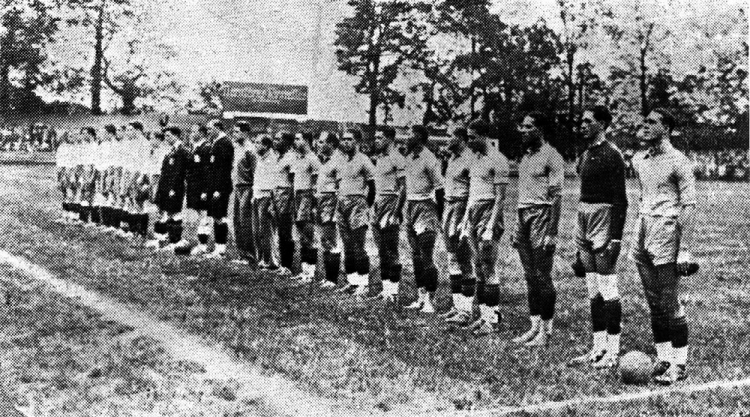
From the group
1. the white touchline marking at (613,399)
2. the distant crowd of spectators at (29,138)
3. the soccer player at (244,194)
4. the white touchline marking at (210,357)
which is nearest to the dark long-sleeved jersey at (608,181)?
the white touchline marking at (613,399)

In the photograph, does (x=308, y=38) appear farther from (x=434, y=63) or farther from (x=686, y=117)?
(x=686, y=117)

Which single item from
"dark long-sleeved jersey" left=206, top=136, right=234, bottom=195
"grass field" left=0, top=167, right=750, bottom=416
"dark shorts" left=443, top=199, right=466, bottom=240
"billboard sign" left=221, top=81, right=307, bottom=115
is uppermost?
"billboard sign" left=221, top=81, right=307, bottom=115

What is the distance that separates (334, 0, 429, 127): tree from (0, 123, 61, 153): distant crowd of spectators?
52.7 ft

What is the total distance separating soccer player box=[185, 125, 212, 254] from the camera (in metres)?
13.6

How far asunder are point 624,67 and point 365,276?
3563 cm

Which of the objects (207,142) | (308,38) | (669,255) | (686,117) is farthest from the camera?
(686,117)

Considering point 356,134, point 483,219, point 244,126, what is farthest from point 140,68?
point 483,219

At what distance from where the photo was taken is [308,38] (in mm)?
26984

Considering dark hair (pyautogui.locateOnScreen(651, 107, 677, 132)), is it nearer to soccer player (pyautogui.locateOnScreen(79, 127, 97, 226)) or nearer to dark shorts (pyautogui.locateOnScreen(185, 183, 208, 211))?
dark shorts (pyautogui.locateOnScreen(185, 183, 208, 211))

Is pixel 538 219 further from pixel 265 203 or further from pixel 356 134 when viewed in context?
pixel 265 203

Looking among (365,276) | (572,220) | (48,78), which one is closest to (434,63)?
(572,220)

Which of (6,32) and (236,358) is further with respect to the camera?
(6,32)

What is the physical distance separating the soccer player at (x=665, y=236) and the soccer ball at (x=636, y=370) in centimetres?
11

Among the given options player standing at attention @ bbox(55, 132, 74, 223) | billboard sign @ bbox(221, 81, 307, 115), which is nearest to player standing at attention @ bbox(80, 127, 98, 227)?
player standing at attention @ bbox(55, 132, 74, 223)
